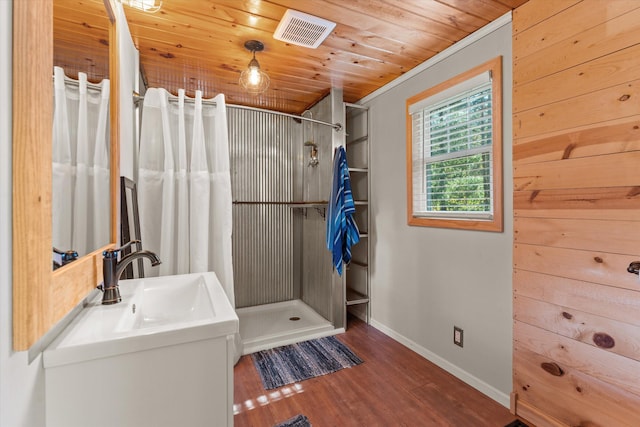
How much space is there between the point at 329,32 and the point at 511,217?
1587 millimetres

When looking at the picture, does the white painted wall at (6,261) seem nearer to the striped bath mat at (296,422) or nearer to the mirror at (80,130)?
the mirror at (80,130)

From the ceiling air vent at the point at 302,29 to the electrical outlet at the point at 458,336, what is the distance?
2169 millimetres

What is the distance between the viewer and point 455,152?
7.00ft

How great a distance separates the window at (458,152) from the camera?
184cm

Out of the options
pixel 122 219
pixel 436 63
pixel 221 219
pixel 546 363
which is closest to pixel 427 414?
pixel 546 363

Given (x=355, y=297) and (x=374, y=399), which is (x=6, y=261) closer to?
(x=374, y=399)

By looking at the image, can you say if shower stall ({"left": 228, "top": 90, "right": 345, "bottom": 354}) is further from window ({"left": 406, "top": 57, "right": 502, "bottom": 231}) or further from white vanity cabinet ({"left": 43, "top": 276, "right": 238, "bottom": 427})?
white vanity cabinet ({"left": 43, "top": 276, "right": 238, "bottom": 427})

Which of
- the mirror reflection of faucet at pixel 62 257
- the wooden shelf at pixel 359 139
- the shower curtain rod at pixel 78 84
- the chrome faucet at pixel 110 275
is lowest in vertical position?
the chrome faucet at pixel 110 275

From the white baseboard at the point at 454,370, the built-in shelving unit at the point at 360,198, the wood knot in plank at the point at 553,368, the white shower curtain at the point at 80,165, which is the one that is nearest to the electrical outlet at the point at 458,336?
the white baseboard at the point at 454,370

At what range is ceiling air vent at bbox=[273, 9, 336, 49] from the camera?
1738 millimetres

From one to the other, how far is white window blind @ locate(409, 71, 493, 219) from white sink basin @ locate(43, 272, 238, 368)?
1.69m

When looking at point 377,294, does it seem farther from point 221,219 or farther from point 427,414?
point 221,219

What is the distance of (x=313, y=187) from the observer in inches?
130

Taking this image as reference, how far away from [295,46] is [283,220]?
1968 millimetres
